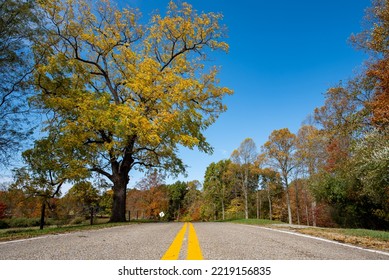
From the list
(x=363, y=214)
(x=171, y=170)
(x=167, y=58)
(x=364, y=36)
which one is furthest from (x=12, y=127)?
(x=363, y=214)

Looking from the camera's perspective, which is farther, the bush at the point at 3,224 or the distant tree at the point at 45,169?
the bush at the point at 3,224

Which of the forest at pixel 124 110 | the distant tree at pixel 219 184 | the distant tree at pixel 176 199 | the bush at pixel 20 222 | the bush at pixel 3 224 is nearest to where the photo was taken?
the forest at pixel 124 110

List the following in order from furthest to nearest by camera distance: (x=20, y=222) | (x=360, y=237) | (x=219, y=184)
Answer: (x=219, y=184) → (x=20, y=222) → (x=360, y=237)

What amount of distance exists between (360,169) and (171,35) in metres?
15.1

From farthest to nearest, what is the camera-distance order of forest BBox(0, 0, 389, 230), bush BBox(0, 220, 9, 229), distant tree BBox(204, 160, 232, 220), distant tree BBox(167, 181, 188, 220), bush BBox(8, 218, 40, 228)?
distant tree BBox(167, 181, 188, 220), distant tree BBox(204, 160, 232, 220), bush BBox(8, 218, 40, 228), bush BBox(0, 220, 9, 229), forest BBox(0, 0, 389, 230)

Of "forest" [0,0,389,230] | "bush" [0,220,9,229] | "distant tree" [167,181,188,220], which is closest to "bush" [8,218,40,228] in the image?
"bush" [0,220,9,229]

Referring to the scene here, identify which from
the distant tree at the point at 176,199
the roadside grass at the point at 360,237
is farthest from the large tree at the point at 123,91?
the distant tree at the point at 176,199

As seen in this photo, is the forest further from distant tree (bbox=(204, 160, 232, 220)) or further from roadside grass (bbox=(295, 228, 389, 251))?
distant tree (bbox=(204, 160, 232, 220))

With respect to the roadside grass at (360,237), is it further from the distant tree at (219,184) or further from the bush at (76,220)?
the distant tree at (219,184)

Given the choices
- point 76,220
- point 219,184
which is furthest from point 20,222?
point 219,184

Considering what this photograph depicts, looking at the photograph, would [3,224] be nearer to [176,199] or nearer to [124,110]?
[124,110]

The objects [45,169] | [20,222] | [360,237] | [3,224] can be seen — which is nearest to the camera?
[360,237]

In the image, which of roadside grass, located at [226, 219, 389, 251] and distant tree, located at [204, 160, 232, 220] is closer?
roadside grass, located at [226, 219, 389, 251]

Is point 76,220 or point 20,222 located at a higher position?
point 76,220
